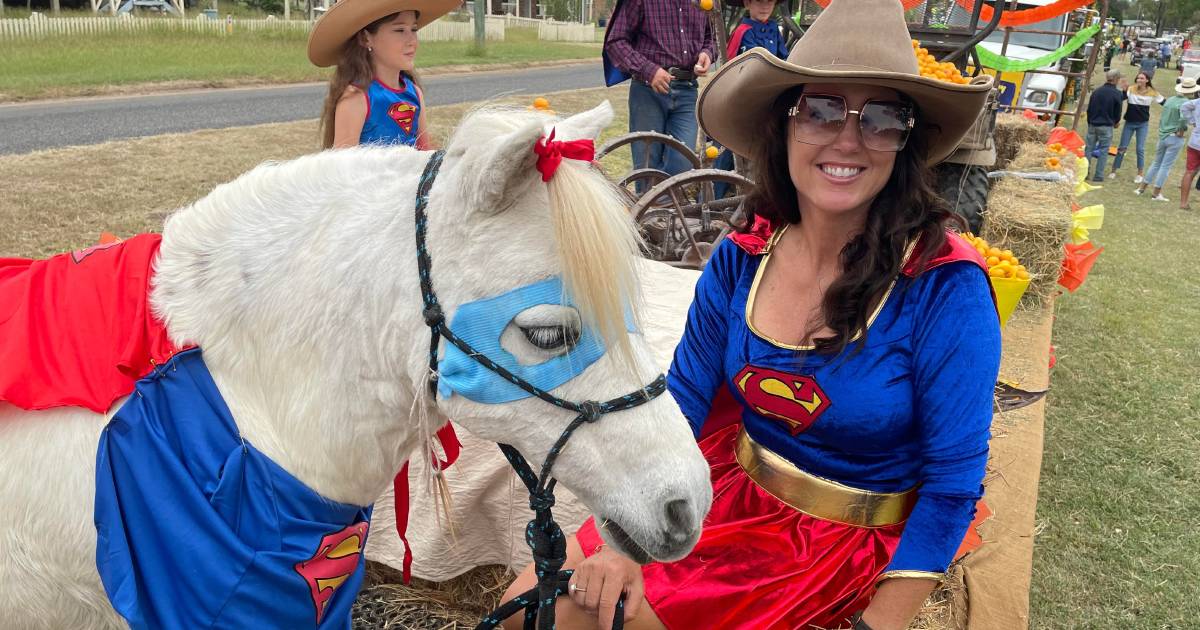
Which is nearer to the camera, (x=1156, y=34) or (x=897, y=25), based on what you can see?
(x=897, y=25)

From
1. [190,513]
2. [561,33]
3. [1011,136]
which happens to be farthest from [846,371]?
[561,33]

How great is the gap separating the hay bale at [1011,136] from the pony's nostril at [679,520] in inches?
342

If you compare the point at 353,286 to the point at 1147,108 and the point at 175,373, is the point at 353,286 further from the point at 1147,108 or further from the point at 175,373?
the point at 1147,108

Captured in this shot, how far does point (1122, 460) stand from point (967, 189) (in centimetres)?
269

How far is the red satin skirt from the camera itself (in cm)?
185

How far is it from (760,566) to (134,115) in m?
12.9

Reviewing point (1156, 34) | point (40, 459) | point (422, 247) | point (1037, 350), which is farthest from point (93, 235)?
point (1156, 34)

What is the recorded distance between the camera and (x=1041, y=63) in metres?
11.1

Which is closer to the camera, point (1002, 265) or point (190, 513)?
point (190, 513)

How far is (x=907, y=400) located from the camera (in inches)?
70.3

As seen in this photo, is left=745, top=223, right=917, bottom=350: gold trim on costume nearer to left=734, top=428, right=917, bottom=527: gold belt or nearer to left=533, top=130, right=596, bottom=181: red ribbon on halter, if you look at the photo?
left=734, top=428, right=917, bottom=527: gold belt

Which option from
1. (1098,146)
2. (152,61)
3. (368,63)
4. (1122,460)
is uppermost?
(152,61)

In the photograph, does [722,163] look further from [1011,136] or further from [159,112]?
[159,112]

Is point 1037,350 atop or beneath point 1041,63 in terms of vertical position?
Answer: beneath
